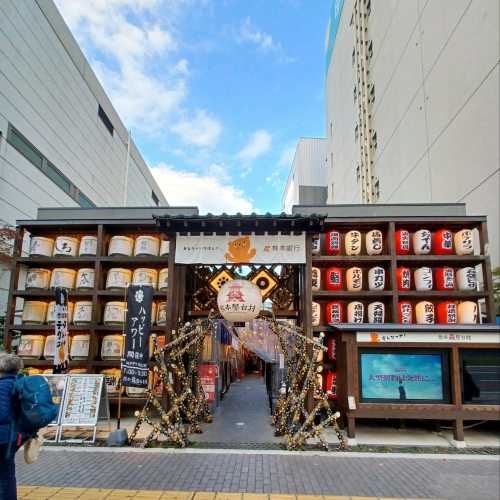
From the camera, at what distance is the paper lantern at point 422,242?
10773mm

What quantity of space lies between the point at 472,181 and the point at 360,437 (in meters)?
11.1

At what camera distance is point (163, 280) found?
11.0m

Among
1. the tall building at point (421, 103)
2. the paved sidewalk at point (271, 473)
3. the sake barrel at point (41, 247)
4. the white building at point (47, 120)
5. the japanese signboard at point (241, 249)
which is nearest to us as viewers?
the paved sidewalk at point (271, 473)

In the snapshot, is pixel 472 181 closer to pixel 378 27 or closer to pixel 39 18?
pixel 378 27

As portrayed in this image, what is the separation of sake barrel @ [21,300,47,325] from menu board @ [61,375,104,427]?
300 cm

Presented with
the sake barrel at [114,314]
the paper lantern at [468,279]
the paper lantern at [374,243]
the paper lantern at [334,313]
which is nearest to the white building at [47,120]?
the sake barrel at [114,314]

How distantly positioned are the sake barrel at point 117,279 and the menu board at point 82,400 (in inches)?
107

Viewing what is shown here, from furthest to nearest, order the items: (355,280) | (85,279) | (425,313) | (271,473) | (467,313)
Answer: (85,279) < (355,280) < (425,313) < (467,313) < (271,473)

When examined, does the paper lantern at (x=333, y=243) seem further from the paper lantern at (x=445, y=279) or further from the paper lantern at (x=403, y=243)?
the paper lantern at (x=445, y=279)

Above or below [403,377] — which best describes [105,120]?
above

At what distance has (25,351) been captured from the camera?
10734 mm

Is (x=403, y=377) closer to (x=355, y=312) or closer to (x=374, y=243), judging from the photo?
(x=355, y=312)

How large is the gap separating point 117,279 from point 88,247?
4.42ft

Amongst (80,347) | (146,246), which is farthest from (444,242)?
(80,347)
